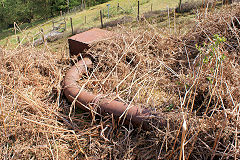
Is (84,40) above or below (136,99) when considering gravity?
above

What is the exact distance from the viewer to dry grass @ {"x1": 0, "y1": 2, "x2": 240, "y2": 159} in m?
2.31

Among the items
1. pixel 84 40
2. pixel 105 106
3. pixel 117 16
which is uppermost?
pixel 84 40

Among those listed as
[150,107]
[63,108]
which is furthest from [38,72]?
[150,107]

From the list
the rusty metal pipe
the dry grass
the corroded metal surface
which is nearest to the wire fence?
the corroded metal surface

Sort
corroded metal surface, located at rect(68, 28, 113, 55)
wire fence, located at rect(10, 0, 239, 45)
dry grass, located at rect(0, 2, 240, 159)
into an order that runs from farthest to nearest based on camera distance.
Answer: wire fence, located at rect(10, 0, 239, 45) < corroded metal surface, located at rect(68, 28, 113, 55) < dry grass, located at rect(0, 2, 240, 159)

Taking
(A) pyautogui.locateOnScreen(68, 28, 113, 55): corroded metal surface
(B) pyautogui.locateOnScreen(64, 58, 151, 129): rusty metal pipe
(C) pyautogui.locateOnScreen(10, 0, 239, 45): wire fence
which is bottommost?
(C) pyautogui.locateOnScreen(10, 0, 239, 45): wire fence

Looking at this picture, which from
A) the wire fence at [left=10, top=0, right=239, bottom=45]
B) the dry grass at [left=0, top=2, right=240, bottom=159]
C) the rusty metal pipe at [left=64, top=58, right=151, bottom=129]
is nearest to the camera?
the dry grass at [left=0, top=2, right=240, bottom=159]

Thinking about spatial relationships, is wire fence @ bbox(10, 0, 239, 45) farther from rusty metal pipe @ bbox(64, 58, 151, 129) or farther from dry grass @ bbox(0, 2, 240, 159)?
rusty metal pipe @ bbox(64, 58, 151, 129)

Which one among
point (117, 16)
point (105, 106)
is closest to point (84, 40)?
point (105, 106)

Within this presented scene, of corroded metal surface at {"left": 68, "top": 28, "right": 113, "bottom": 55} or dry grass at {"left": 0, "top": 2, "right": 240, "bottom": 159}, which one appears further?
corroded metal surface at {"left": 68, "top": 28, "right": 113, "bottom": 55}

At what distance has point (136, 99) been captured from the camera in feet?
9.97

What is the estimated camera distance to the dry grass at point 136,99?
2.31 metres

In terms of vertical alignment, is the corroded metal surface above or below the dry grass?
above

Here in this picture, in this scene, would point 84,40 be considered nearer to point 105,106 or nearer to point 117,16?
point 105,106
